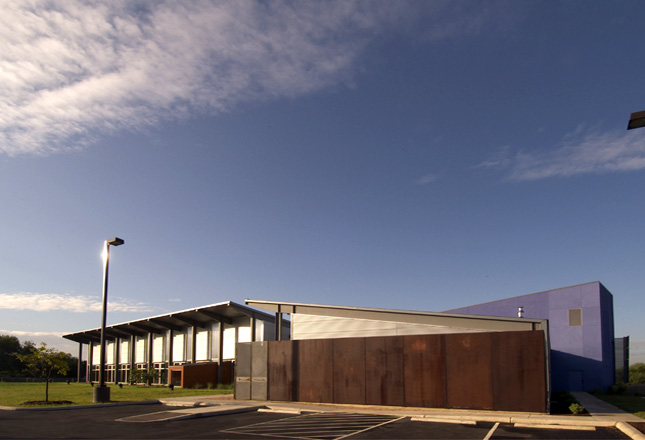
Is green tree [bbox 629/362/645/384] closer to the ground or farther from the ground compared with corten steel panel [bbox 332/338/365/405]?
closer to the ground

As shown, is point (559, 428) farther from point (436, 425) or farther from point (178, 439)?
point (178, 439)

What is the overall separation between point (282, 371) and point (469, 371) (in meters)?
10.3

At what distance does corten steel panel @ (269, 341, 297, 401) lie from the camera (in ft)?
91.1

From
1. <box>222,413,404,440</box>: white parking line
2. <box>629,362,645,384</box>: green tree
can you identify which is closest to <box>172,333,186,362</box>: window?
<box>222,413,404,440</box>: white parking line

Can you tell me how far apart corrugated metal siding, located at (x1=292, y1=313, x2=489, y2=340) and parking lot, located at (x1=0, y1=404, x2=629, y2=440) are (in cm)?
698

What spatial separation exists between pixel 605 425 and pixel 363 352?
11.2 metres

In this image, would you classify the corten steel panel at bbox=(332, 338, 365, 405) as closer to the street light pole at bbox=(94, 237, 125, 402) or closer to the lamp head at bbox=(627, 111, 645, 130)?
the street light pole at bbox=(94, 237, 125, 402)

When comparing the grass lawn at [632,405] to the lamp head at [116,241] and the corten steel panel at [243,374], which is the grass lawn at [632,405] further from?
the lamp head at [116,241]

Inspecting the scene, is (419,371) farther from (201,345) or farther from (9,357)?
(9,357)

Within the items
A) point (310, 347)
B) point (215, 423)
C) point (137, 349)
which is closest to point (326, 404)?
point (310, 347)

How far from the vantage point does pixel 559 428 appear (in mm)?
16875

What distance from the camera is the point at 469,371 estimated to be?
22297mm

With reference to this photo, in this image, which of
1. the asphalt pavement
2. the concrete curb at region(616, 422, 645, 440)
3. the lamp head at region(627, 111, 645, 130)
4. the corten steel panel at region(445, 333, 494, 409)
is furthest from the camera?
the corten steel panel at region(445, 333, 494, 409)

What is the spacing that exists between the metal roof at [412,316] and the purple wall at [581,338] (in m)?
18.8
